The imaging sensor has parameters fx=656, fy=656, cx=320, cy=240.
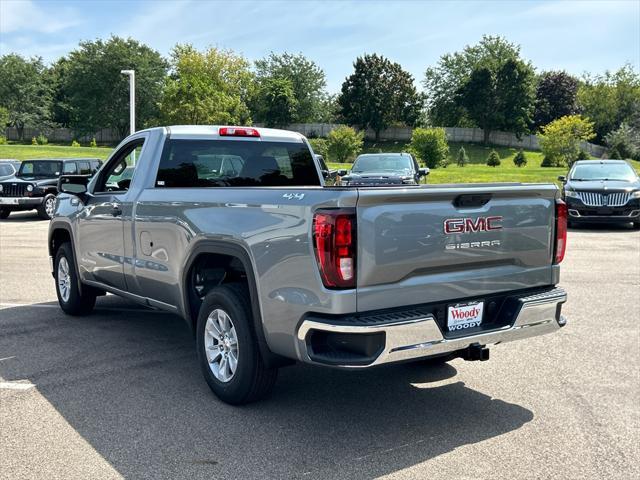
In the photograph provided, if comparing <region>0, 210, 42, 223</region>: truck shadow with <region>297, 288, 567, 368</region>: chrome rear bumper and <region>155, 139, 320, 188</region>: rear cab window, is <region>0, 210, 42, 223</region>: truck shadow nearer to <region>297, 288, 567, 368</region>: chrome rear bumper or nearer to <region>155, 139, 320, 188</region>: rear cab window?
<region>155, 139, 320, 188</region>: rear cab window

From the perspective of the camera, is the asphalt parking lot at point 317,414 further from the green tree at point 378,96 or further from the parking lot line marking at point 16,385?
the green tree at point 378,96

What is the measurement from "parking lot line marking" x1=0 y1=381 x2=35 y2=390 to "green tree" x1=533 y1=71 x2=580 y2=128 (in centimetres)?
9113

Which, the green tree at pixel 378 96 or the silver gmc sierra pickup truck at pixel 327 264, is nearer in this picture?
the silver gmc sierra pickup truck at pixel 327 264

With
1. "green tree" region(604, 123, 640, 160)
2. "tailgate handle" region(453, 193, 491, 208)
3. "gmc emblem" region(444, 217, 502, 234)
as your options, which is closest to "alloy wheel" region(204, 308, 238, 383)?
"gmc emblem" region(444, 217, 502, 234)

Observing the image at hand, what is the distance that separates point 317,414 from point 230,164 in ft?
8.04

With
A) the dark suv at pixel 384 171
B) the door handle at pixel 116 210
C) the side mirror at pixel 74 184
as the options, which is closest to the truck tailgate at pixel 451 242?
the door handle at pixel 116 210

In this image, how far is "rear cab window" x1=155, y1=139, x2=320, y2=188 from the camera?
565 cm

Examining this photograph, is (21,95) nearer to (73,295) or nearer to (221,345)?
(73,295)

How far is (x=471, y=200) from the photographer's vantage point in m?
4.06

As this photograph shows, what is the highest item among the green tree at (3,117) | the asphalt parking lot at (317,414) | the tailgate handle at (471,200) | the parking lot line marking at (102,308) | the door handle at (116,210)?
the green tree at (3,117)

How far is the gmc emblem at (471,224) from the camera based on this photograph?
395 centimetres

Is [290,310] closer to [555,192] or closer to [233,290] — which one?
[233,290]

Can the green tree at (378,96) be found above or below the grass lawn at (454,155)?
above

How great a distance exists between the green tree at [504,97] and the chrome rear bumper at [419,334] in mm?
84250
